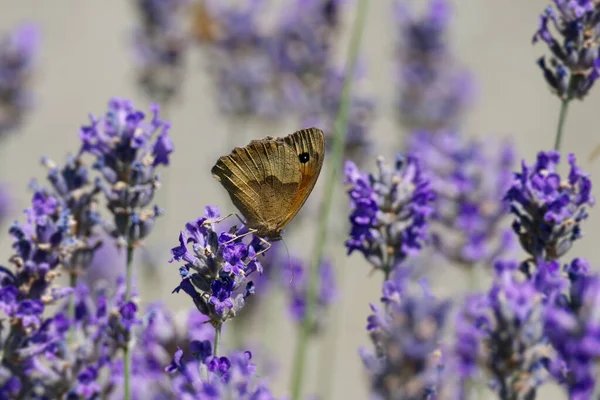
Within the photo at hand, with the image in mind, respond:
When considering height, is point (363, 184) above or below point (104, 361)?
above

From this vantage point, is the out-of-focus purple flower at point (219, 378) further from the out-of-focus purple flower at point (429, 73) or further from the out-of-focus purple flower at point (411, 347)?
the out-of-focus purple flower at point (429, 73)

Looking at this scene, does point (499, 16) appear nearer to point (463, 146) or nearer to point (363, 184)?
Result: point (463, 146)

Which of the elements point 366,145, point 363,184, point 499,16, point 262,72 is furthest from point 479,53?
point 363,184

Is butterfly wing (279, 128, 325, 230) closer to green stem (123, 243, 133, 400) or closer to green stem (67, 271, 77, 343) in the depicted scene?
green stem (123, 243, 133, 400)

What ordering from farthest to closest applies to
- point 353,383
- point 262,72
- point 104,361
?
point 353,383 < point 262,72 < point 104,361

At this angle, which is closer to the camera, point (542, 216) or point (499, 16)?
point (542, 216)
